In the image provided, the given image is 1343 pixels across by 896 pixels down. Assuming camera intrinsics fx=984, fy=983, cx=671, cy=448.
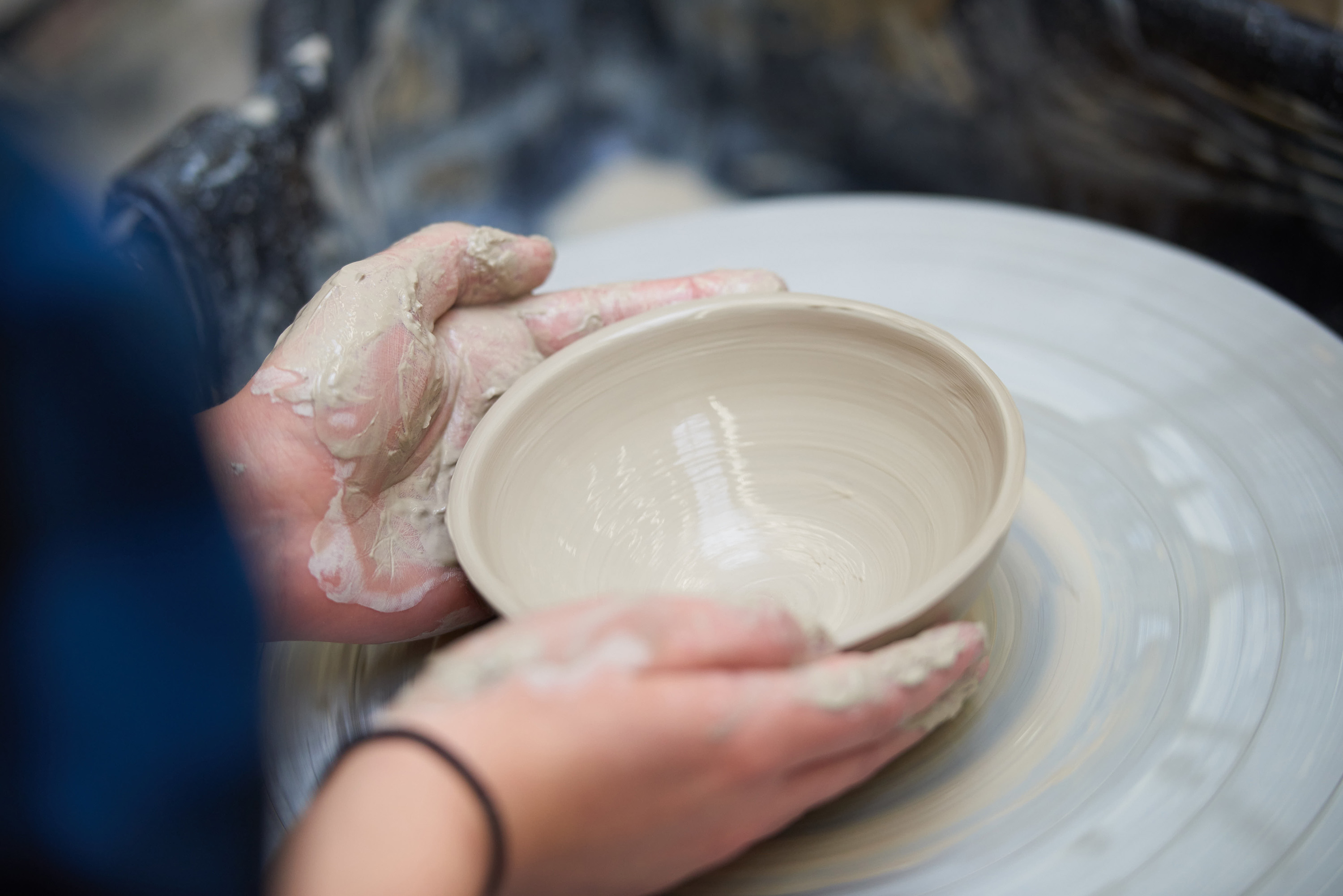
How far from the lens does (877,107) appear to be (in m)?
Result: 2.18

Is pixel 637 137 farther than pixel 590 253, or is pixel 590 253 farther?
pixel 637 137

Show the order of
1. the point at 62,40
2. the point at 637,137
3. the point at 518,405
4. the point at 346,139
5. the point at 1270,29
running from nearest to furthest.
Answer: the point at 518,405, the point at 1270,29, the point at 346,139, the point at 637,137, the point at 62,40

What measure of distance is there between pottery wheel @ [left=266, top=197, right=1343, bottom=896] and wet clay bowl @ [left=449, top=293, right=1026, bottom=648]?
0.43 feet

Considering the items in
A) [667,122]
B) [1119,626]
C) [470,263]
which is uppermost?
[470,263]

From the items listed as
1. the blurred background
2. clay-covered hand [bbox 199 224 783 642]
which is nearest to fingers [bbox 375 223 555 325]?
clay-covered hand [bbox 199 224 783 642]

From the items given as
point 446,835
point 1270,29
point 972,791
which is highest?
point 1270,29

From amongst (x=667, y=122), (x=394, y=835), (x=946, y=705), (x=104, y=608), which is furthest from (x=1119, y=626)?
Result: (x=667, y=122)

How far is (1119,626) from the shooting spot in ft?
2.89

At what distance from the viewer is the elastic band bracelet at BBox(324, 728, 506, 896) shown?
0.60m

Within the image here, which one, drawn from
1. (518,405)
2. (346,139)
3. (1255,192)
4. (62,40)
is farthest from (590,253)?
(62,40)

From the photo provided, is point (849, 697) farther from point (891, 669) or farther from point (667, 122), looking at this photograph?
point (667, 122)

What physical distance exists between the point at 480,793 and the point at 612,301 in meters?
0.63

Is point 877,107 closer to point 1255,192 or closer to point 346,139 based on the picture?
point 1255,192

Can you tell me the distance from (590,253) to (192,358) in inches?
25.0
